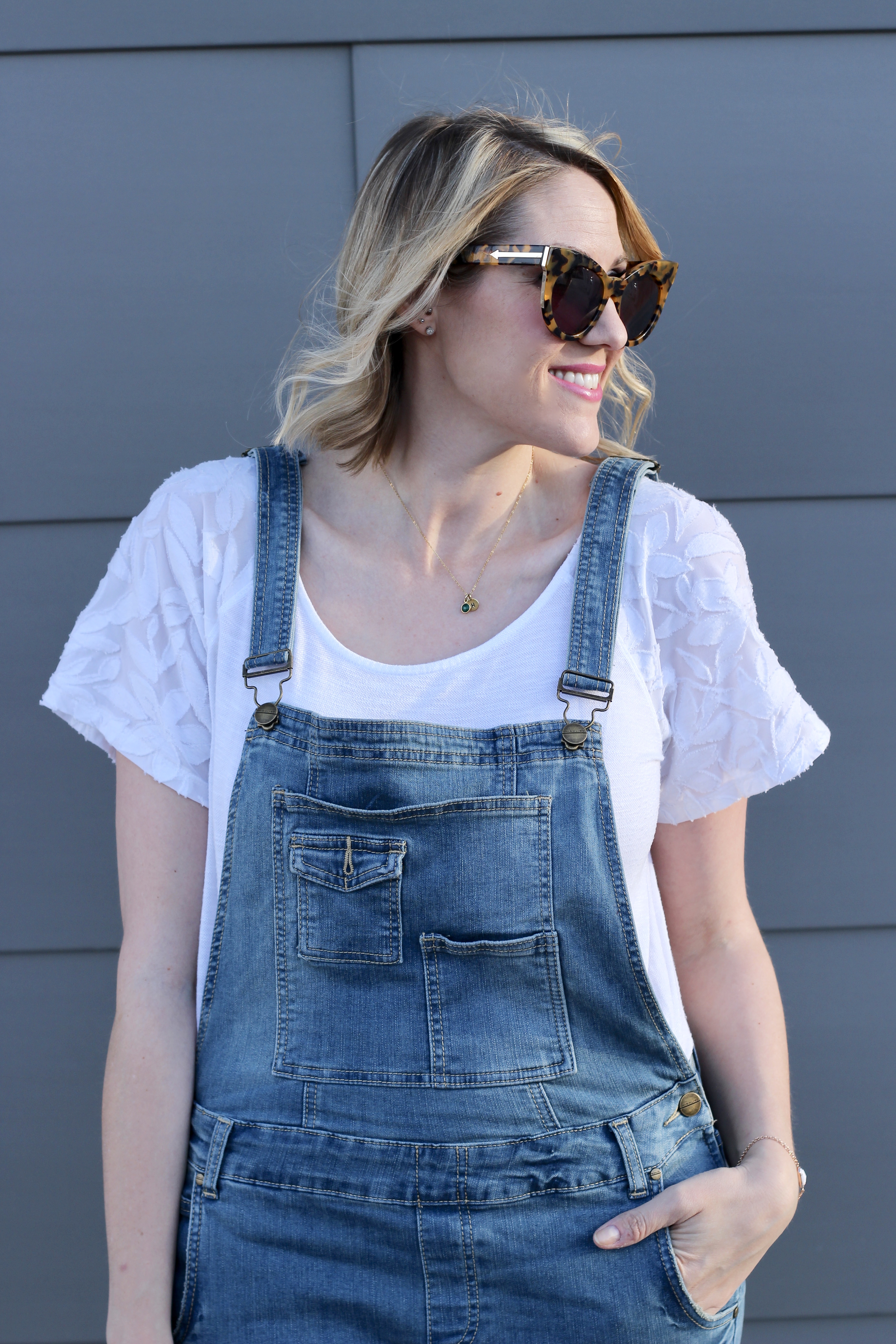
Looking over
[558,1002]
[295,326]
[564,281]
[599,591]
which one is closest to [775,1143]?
[558,1002]

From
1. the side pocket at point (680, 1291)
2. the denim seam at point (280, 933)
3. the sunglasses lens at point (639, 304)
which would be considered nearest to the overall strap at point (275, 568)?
the denim seam at point (280, 933)

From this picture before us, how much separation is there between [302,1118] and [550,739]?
1.48ft

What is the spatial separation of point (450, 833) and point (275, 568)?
342 millimetres

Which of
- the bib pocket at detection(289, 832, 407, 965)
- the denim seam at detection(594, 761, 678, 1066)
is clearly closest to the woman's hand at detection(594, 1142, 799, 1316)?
the denim seam at detection(594, 761, 678, 1066)

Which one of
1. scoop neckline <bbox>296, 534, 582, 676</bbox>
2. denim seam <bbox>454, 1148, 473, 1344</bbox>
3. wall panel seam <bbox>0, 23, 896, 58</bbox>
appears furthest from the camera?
wall panel seam <bbox>0, 23, 896, 58</bbox>

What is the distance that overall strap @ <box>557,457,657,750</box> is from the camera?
105 centimetres

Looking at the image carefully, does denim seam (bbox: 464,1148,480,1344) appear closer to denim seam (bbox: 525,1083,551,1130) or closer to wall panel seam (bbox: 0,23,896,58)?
denim seam (bbox: 525,1083,551,1130)

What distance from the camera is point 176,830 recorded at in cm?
108

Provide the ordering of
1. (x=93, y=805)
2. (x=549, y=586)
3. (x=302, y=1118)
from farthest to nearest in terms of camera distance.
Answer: (x=93, y=805) → (x=549, y=586) → (x=302, y=1118)

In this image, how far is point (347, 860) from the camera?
996 millimetres

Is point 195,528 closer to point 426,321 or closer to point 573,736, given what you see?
point 426,321

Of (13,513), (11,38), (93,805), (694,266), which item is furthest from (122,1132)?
(11,38)

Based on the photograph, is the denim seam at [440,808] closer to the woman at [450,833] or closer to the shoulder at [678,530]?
the woman at [450,833]

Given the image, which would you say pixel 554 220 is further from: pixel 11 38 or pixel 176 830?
pixel 11 38
